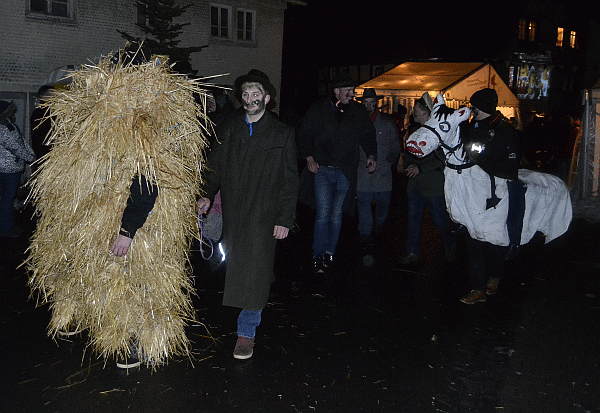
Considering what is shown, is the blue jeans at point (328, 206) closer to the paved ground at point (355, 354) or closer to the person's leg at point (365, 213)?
the paved ground at point (355, 354)

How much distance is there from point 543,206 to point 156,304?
407 cm

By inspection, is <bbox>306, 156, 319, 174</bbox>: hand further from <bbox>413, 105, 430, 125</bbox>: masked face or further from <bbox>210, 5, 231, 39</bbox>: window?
<bbox>210, 5, 231, 39</bbox>: window

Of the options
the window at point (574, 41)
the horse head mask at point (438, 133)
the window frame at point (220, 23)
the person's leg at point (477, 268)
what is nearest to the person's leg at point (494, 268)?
the person's leg at point (477, 268)

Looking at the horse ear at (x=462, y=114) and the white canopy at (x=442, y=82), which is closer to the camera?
the horse ear at (x=462, y=114)

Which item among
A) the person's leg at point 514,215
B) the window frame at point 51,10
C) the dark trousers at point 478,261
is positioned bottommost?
the dark trousers at point 478,261

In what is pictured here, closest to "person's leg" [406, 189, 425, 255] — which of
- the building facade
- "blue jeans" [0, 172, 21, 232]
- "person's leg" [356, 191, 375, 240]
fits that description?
"person's leg" [356, 191, 375, 240]

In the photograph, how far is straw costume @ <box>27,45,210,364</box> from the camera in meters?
3.63

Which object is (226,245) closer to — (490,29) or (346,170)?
(346,170)

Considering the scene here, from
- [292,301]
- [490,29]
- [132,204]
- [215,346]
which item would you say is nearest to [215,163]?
[132,204]

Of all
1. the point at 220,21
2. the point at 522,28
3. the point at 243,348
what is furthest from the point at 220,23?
the point at 522,28

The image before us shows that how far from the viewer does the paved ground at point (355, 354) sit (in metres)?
3.86

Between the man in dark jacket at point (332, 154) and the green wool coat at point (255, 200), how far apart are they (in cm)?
255

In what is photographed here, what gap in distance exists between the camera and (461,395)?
13.2 ft

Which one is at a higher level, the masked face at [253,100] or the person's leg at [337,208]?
the masked face at [253,100]
